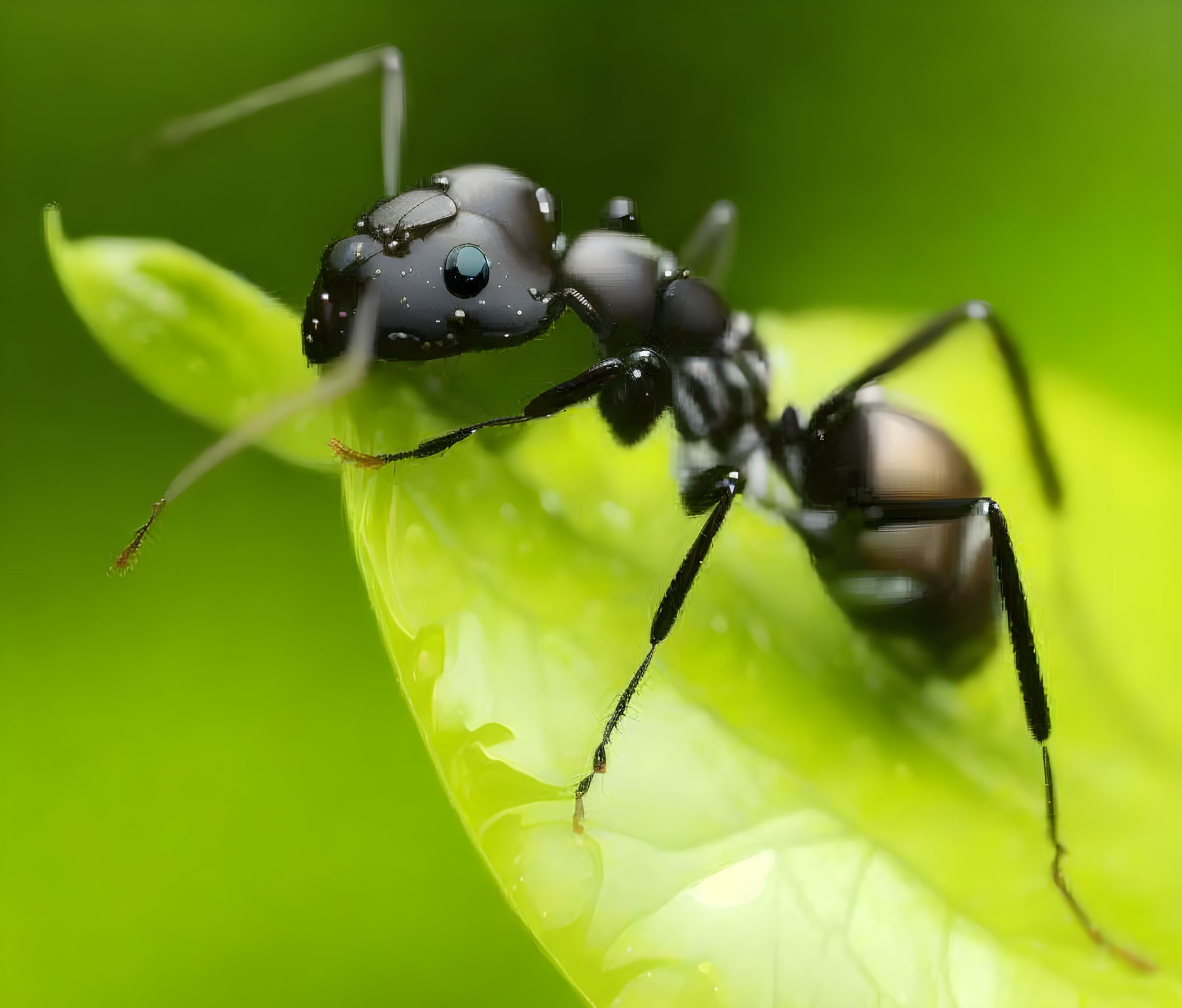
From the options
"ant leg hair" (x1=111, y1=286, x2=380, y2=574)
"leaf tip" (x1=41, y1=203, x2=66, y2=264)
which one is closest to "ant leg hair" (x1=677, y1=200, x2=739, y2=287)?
"ant leg hair" (x1=111, y1=286, x2=380, y2=574)

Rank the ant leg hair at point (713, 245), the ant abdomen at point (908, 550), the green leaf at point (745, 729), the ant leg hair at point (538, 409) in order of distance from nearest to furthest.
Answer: the green leaf at point (745, 729), the ant leg hair at point (538, 409), the ant abdomen at point (908, 550), the ant leg hair at point (713, 245)

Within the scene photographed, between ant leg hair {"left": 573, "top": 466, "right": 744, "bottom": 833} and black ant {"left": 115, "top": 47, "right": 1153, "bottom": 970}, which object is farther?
black ant {"left": 115, "top": 47, "right": 1153, "bottom": 970}

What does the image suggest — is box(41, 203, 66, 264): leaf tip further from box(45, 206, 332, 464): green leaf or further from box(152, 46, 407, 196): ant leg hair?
box(152, 46, 407, 196): ant leg hair

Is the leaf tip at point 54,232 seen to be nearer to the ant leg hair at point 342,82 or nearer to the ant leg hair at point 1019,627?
the ant leg hair at point 342,82

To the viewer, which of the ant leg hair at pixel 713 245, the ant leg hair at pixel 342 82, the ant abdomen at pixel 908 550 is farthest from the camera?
the ant leg hair at pixel 713 245

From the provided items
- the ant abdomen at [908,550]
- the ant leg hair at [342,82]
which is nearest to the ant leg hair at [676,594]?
the ant abdomen at [908,550]

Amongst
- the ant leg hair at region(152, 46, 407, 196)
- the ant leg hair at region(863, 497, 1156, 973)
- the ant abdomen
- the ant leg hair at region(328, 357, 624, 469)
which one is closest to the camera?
the ant leg hair at region(328, 357, 624, 469)

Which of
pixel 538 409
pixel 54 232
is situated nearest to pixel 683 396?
pixel 538 409
